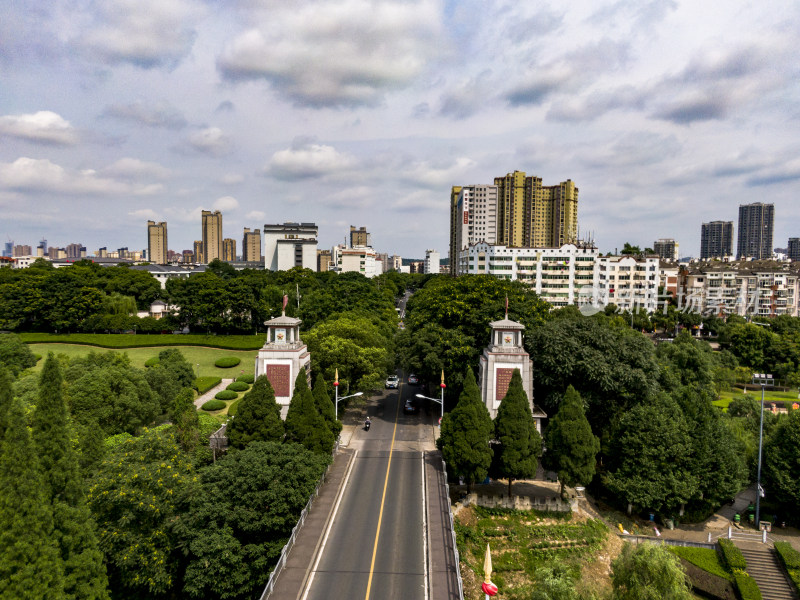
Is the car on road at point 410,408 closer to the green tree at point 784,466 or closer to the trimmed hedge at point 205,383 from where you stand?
the trimmed hedge at point 205,383

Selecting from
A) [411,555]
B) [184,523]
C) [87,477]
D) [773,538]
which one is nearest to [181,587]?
[184,523]

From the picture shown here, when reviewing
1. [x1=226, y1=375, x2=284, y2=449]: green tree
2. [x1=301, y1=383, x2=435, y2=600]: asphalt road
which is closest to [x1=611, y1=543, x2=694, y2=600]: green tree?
[x1=301, y1=383, x2=435, y2=600]: asphalt road

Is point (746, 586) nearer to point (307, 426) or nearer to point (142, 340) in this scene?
point (307, 426)

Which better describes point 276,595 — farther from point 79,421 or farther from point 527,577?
point 79,421

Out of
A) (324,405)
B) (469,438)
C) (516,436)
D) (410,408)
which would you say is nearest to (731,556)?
(516,436)

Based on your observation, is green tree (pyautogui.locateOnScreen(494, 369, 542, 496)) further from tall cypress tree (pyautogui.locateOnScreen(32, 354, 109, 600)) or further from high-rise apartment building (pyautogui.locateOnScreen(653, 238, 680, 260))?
high-rise apartment building (pyautogui.locateOnScreen(653, 238, 680, 260))

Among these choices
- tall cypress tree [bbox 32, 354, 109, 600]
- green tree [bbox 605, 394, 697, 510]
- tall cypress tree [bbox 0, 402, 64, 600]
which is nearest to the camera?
tall cypress tree [bbox 0, 402, 64, 600]
